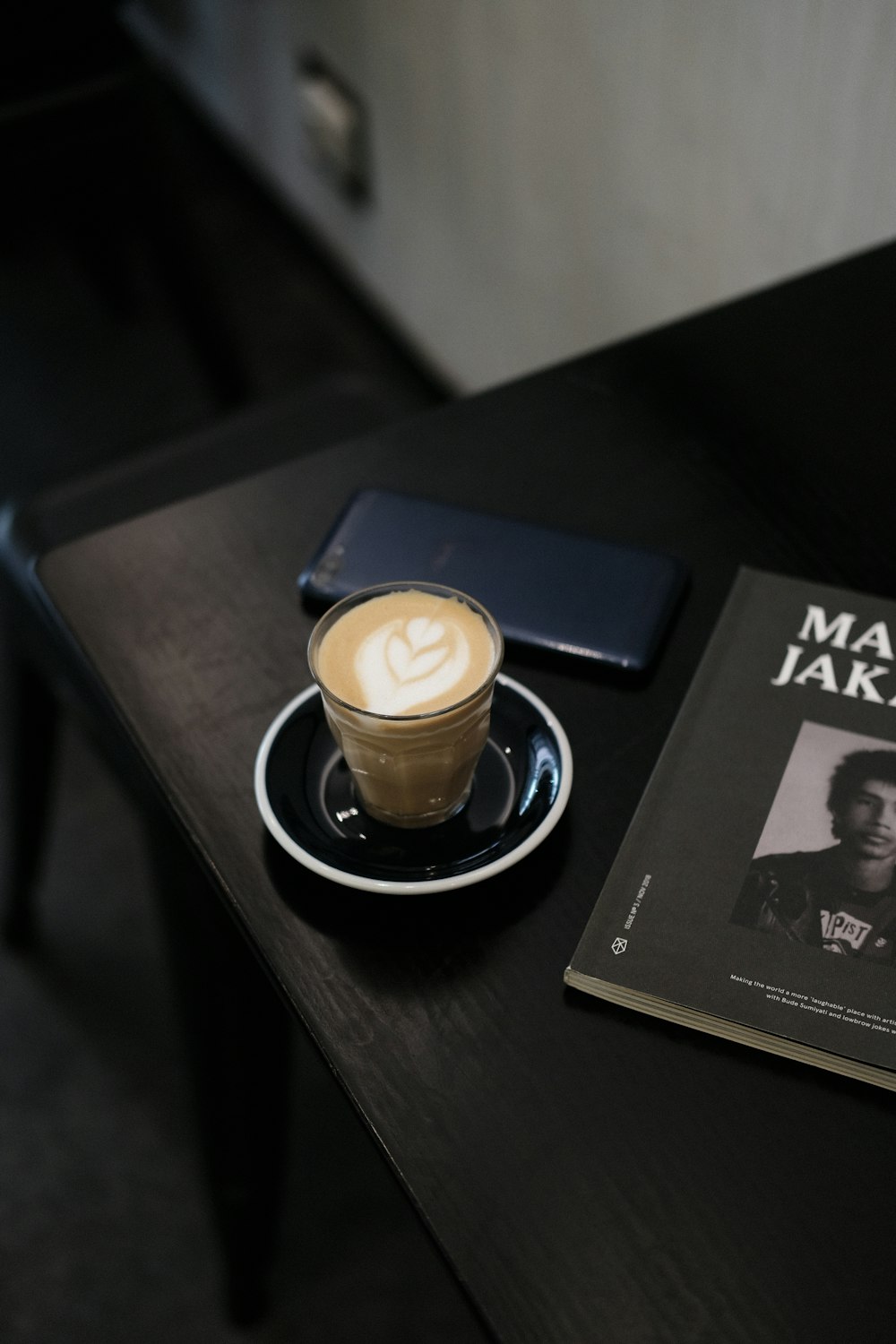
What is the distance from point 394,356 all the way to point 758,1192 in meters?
1.72

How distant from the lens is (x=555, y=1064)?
17.8 inches

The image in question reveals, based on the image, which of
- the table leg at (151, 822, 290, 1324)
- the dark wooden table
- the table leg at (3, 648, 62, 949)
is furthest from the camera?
the table leg at (3, 648, 62, 949)

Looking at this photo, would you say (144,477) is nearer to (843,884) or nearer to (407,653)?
(407,653)

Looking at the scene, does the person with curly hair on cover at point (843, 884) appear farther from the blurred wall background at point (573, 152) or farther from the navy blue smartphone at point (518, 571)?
the blurred wall background at point (573, 152)

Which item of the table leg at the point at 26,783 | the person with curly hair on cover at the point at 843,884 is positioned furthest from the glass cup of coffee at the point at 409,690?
the table leg at the point at 26,783

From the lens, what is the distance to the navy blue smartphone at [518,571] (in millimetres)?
600

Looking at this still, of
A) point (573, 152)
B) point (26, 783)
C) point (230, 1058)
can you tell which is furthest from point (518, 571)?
point (573, 152)

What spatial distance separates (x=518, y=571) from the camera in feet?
2.08

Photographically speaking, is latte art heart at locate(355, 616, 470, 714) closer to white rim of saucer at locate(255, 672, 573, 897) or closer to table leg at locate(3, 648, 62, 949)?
white rim of saucer at locate(255, 672, 573, 897)

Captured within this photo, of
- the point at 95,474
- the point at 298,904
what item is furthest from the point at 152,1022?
the point at 298,904

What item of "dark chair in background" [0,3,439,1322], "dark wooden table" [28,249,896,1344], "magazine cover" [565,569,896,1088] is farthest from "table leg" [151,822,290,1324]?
"magazine cover" [565,569,896,1088]

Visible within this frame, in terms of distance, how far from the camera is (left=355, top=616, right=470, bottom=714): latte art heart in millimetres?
501

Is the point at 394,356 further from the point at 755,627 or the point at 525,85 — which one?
the point at 755,627

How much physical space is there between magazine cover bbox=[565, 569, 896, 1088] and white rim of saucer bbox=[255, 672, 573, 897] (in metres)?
0.03
